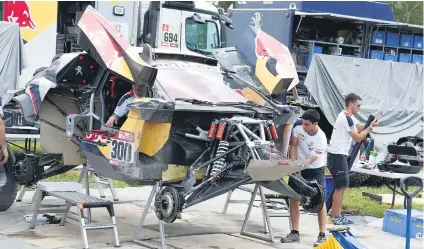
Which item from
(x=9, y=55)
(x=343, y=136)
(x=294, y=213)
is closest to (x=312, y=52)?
(x=9, y=55)

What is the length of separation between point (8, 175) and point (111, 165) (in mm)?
2088

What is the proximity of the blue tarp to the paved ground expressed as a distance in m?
9.16

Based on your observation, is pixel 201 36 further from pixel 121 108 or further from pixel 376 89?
pixel 121 108

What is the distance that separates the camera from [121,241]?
8336 millimetres

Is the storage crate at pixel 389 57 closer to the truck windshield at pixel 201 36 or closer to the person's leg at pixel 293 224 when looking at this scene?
the truck windshield at pixel 201 36

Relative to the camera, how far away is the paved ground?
827cm

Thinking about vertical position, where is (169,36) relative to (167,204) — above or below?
above

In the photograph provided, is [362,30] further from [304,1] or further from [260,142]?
[260,142]

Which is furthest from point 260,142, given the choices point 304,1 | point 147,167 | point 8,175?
point 304,1

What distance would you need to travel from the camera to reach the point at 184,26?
1809 cm

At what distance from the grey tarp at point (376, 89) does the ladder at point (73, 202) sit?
32.4 feet

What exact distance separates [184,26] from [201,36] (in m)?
0.55

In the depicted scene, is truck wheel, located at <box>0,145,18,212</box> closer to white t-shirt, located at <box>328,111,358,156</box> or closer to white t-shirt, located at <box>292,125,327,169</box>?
white t-shirt, located at <box>292,125,327,169</box>

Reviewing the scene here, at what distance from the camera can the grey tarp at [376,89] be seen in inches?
706
